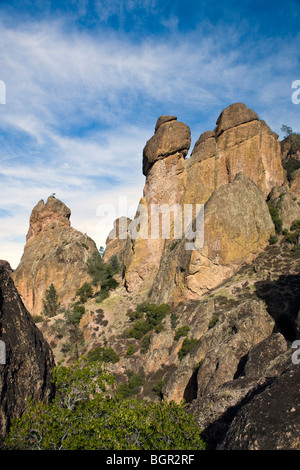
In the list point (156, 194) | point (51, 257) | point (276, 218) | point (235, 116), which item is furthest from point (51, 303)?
point (235, 116)

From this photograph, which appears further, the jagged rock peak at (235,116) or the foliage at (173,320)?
the jagged rock peak at (235,116)

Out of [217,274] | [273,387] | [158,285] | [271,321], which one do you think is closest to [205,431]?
[273,387]

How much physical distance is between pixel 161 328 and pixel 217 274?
12.2 metres

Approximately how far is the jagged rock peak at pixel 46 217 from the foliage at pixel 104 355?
46.9 meters

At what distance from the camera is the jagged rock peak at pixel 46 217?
8294cm

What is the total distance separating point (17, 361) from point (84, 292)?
5444 cm

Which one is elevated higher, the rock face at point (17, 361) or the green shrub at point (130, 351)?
the rock face at point (17, 361)

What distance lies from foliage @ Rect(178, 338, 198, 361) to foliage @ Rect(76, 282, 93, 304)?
3421 cm

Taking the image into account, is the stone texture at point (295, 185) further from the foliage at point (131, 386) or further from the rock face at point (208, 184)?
the foliage at point (131, 386)

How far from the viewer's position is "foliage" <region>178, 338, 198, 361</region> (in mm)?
35269

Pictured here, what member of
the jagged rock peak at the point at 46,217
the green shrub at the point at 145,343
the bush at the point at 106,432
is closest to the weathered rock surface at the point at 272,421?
the bush at the point at 106,432

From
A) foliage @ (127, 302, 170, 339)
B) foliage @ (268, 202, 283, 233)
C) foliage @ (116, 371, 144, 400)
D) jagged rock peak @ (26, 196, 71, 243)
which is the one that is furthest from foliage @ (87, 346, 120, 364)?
jagged rock peak @ (26, 196, 71, 243)

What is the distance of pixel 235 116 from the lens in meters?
62.5

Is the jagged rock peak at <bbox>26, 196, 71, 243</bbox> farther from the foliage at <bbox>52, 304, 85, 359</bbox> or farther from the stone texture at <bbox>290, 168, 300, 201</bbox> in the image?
the stone texture at <bbox>290, 168, 300, 201</bbox>
